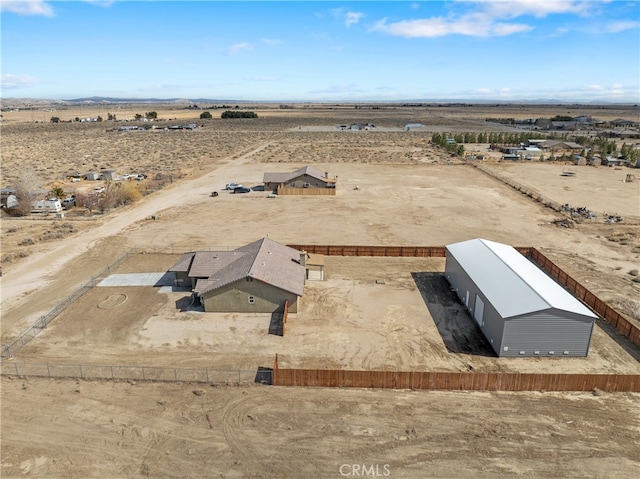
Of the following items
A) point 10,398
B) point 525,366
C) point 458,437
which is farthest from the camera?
point 525,366

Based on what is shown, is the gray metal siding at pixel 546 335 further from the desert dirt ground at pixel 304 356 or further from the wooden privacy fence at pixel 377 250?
the wooden privacy fence at pixel 377 250

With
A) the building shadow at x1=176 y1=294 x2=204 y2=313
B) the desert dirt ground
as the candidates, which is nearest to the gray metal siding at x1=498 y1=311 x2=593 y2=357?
the desert dirt ground

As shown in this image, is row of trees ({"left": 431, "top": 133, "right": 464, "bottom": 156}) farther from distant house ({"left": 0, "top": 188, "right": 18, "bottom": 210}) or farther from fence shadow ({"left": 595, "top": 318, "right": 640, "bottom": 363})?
distant house ({"left": 0, "top": 188, "right": 18, "bottom": 210})

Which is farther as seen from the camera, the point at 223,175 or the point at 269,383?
the point at 223,175

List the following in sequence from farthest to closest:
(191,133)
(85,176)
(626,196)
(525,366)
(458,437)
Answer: (191,133) → (85,176) → (626,196) → (525,366) → (458,437)

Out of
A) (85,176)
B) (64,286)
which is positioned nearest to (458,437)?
(64,286)

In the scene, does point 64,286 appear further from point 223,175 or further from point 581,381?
point 223,175

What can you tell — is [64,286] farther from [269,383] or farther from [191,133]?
[191,133]
